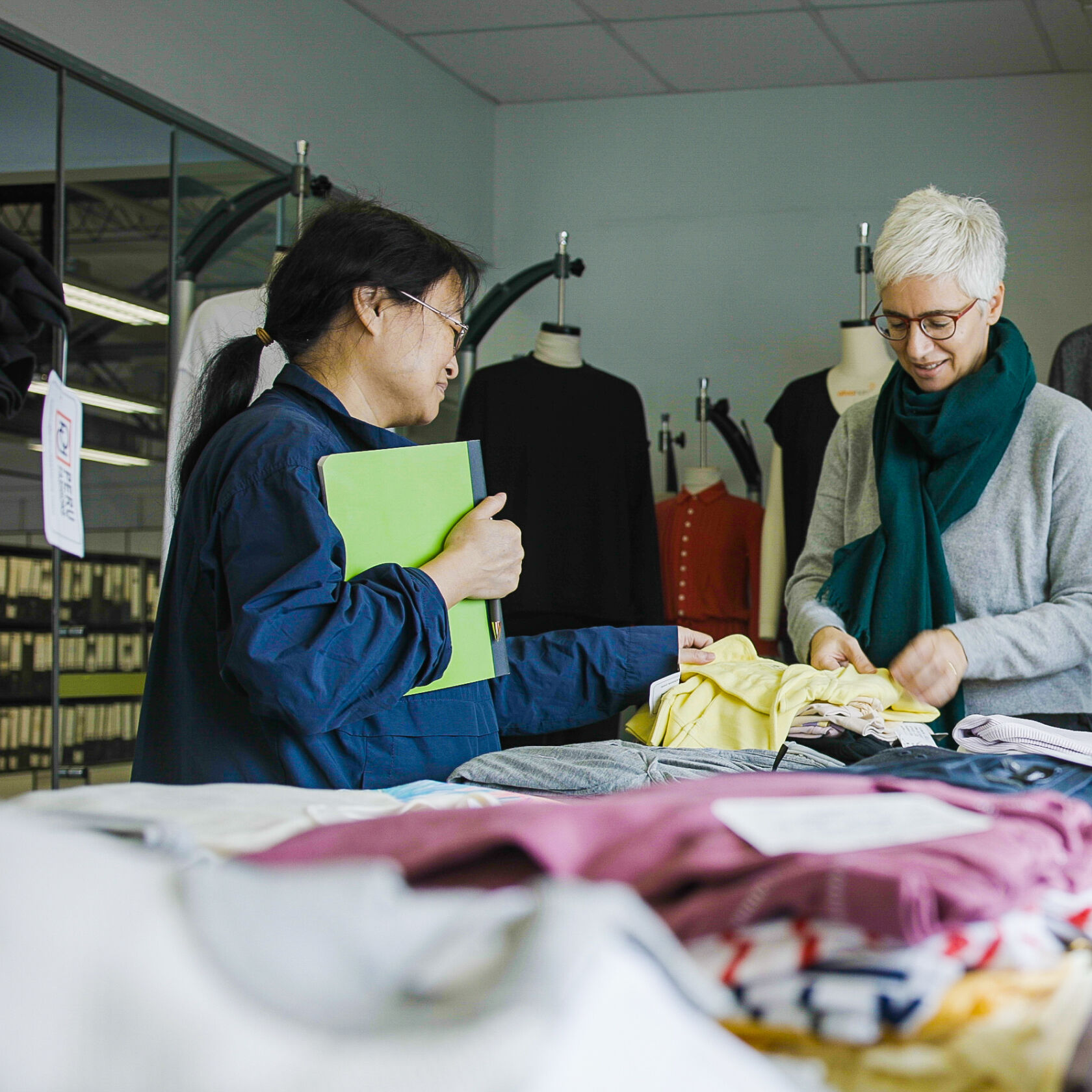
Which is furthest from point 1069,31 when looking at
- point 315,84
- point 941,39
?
point 315,84

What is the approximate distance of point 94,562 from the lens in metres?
3.80

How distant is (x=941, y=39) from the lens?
4.88 metres

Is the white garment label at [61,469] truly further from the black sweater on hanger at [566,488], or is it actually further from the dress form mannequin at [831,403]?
the dress form mannequin at [831,403]

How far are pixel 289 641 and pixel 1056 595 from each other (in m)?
1.22

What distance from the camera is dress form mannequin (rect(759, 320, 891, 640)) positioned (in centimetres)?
400

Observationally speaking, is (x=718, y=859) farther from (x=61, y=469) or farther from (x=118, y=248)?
(x=118, y=248)

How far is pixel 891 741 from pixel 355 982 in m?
1.17

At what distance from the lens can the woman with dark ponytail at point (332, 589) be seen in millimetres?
1390

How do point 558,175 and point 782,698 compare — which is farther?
point 558,175

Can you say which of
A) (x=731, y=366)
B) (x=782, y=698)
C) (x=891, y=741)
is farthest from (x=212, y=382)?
(x=731, y=366)

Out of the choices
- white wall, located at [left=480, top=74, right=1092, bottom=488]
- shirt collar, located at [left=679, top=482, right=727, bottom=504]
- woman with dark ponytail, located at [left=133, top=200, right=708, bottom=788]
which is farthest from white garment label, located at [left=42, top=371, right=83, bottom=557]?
white wall, located at [left=480, top=74, right=1092, bottom=488]

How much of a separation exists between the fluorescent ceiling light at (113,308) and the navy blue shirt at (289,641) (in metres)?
2.27

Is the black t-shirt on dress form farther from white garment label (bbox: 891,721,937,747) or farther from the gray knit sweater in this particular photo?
white garment label (bbox: 891,721,937,747)

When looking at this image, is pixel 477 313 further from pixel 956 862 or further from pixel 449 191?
pixel 956 862
